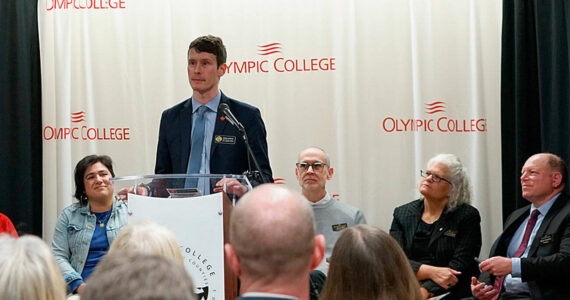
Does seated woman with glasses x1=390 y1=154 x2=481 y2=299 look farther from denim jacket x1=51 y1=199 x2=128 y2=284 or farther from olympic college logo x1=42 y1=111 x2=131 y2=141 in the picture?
olympic college logo x1=42 y1=111 x2=131 y2=141

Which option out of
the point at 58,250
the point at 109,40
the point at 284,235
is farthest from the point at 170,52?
the point at 284,235

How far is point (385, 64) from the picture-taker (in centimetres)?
546

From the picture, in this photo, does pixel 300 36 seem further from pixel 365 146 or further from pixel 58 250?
pixel 58 250

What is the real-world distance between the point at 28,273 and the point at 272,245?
23.8 inches

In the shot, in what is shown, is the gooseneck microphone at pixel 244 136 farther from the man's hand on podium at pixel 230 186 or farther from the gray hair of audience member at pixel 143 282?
the gray hair of audience member at pixel 143 282

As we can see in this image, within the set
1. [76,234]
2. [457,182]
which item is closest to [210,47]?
[76,234]

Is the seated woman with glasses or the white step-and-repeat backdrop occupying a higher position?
the white step-and-repeat backdrop

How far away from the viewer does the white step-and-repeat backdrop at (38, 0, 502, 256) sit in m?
5.36

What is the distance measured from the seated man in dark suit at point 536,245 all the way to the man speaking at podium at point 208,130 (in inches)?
69.4

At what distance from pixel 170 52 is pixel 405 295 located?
3.70 meters

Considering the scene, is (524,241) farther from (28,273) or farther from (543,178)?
(28,273)

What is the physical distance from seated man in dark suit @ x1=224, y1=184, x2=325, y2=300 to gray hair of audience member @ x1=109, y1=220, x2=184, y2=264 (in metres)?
0.62

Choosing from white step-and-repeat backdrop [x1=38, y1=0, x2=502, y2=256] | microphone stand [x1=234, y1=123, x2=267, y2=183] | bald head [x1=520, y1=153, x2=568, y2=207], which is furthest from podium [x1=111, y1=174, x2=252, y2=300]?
white step-and-repeat backdrop [x1=38, y1=0, x2=502, y2=256]

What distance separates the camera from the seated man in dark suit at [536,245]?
171 inches
